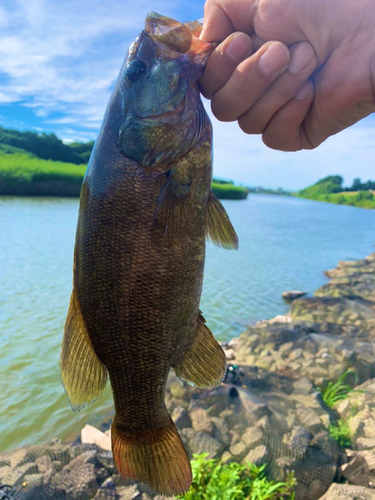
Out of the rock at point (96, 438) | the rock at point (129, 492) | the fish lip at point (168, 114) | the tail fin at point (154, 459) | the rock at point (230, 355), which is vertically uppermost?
the fish lip at point (168, 114)

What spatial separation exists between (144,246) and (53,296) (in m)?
10.7

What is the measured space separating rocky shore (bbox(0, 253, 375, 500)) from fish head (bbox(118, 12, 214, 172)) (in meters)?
3.58

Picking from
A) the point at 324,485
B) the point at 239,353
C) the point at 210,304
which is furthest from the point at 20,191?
the point at 324,485

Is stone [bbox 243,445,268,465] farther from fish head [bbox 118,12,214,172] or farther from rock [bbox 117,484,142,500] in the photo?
fish head [bbox 118,12,214,172]

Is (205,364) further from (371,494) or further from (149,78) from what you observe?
(371,494)

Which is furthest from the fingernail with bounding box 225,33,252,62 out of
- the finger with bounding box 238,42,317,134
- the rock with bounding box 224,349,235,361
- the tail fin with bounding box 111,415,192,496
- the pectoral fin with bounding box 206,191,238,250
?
the rock with bounding box 224,349,235,361

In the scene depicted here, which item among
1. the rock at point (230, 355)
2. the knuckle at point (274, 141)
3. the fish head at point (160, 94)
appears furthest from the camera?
the rock at point (230, 355)

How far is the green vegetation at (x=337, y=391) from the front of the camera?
5.82 metres

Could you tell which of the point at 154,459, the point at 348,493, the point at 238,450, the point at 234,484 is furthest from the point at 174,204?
the point at 238,450

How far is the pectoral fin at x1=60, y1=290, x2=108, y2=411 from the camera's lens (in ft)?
6.61

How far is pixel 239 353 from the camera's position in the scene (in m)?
8.29

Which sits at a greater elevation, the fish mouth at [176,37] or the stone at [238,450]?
the fish mouth at [176,37]

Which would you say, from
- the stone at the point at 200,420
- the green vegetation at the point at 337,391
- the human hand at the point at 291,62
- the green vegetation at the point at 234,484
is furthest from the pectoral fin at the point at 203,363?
the green vegetation at the point at 337,391

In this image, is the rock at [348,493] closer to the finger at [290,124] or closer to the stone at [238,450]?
the stone at [238,450]
